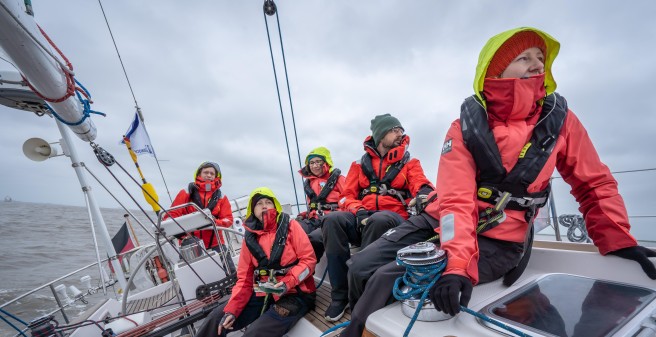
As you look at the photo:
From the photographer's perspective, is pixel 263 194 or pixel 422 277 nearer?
pixel 422 277

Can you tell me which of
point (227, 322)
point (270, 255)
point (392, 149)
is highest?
point (392, 149)

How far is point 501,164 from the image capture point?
4.51ft

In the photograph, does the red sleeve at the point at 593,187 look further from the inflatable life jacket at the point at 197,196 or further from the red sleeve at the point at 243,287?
the inflatable life jacket at the point at 197,196

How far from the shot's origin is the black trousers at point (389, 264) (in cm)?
127

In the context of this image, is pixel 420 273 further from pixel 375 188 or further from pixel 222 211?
pixel 222 211

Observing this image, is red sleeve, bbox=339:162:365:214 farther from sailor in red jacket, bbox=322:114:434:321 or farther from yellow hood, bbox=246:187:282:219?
yellow hood, bbox=246:187:282:219

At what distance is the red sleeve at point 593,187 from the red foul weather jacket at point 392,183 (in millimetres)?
1230

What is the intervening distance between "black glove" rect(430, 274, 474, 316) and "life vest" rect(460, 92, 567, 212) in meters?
0.51

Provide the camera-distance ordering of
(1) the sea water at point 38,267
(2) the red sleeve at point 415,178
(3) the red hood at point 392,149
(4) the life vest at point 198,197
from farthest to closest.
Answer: (1) the sea water at point 38,267
(4) the life vest at point 198,197
(3) the red hood at point 392,149
(2) the red sleeve at point 415,178

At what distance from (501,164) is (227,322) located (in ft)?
7.42

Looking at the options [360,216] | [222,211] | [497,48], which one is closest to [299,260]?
[360,216]

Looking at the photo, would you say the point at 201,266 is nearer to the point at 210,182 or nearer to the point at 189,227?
the point at 189,227

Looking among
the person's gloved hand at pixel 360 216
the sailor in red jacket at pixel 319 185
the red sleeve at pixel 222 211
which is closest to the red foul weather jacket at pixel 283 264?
the person's gloved hand at pixel 360 216

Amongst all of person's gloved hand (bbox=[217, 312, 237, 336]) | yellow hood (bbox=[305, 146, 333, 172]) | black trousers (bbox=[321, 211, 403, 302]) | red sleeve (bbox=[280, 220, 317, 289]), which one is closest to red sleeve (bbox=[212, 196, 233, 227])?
yellow hood (bbox=[305, 146, 333, 172])
